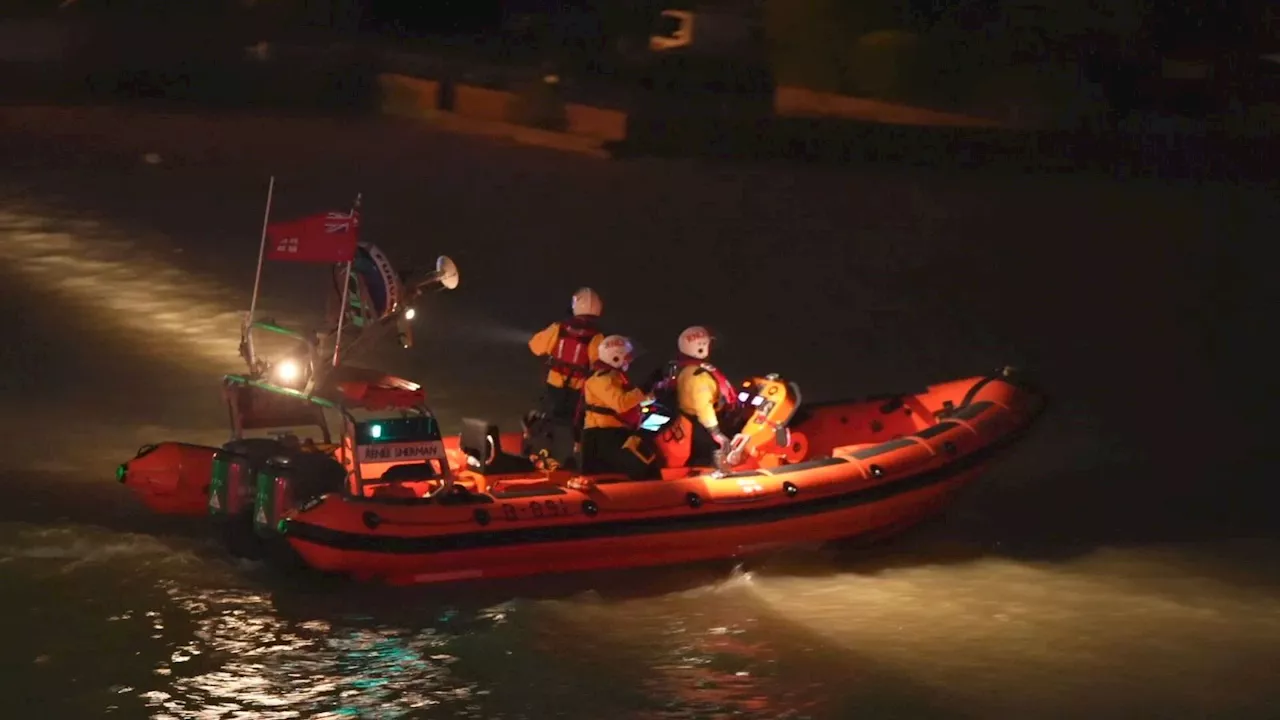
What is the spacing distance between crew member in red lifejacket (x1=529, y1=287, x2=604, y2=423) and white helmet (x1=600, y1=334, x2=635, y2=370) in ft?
1.42

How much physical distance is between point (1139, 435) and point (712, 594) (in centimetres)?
485

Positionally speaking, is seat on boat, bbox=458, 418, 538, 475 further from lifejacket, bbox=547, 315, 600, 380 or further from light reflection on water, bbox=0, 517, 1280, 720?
light reflection on water, bbox=0, 517, 1280, 720

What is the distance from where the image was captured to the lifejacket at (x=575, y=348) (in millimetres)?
10516

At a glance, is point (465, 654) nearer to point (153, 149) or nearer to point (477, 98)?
point (153, 149)

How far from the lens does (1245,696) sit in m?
8.66

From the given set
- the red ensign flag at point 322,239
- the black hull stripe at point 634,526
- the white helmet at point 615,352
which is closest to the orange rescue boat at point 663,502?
the black hull stripe at point 634,526

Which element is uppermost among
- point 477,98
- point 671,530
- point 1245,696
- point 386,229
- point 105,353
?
point 477,98

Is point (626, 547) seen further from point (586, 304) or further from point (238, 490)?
point (238, 490)

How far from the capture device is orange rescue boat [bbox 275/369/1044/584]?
9.24 metres

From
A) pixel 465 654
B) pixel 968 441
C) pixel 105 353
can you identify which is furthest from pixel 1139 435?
pixel 105 353

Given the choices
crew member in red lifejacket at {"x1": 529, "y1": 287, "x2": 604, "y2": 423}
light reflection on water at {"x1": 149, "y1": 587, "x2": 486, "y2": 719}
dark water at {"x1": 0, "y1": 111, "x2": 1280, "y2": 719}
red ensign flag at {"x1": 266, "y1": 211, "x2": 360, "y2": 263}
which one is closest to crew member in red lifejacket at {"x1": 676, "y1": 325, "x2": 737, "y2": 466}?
crew member in red lifejacket at {"x1": 529, "y1": 287, "x2": 604, "y2": 423}

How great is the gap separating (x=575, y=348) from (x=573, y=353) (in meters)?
0.03

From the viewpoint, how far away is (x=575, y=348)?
10.5m

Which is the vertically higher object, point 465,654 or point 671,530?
point 671,530
